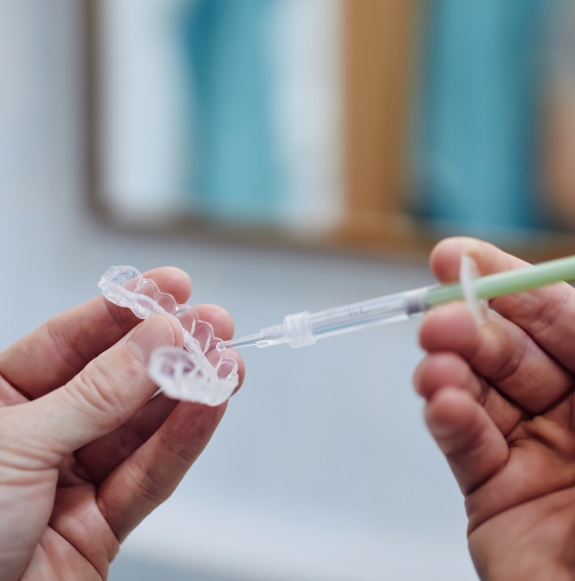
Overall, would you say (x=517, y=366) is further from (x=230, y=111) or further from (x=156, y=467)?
(x=230, y=111)

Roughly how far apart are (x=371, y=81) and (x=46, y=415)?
0.84 metres

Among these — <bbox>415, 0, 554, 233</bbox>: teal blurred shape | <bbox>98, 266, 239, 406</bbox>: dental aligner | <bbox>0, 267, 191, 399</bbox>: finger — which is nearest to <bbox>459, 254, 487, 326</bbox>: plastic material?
<bbox>98, 266, 239, 406</bbox>: dental aligner

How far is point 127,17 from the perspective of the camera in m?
1.25

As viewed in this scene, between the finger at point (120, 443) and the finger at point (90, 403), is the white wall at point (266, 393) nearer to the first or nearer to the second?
Result: the finger at point (120, 443)

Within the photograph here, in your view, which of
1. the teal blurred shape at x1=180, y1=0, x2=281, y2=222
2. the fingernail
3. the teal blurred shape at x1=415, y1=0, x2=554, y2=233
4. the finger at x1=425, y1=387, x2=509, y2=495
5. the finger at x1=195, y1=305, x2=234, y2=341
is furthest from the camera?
the teal blurred shape at x1=180, y1=0, x2=281, y2=222

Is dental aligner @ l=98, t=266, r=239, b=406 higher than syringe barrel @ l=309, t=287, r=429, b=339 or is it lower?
lower

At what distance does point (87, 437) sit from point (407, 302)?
0.36m

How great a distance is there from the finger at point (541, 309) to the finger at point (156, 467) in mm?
346

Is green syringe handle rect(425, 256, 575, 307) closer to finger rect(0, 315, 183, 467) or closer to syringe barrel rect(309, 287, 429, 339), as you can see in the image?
syringe barrel rect(309, 287, 429, 339)

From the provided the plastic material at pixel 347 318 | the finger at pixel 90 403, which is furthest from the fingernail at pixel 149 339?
the plastic material at pixel 347 318

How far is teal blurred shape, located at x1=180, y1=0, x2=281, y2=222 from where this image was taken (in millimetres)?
1205

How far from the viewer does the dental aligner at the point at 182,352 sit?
539 mm

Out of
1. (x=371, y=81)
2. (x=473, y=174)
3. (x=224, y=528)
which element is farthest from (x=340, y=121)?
(x=224, y=528)

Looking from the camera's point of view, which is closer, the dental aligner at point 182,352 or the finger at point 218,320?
the dental aligner at point 182,352
